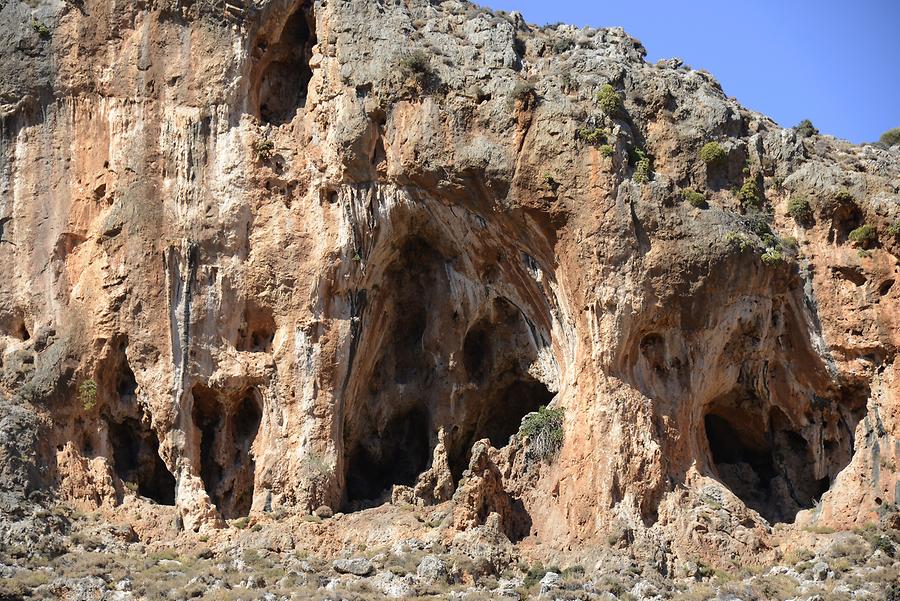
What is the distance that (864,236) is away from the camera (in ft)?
139

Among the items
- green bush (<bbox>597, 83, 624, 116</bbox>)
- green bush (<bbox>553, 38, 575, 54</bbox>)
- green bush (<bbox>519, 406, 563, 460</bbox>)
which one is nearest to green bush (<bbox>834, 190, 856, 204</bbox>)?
green bush (<bbox>597, 83, 624, 116</bbox>)

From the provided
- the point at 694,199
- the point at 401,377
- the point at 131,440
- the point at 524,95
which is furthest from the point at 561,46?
the point at 131,440

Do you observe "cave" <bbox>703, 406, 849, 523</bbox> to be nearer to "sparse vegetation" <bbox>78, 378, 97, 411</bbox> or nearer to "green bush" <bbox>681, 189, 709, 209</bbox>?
"green bush" <bbox>681, 189, 709, 209</bbox>

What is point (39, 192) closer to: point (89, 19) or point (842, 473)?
point (89, 19)

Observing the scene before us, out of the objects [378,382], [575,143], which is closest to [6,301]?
[378,382]

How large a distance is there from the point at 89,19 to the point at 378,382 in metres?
13.1

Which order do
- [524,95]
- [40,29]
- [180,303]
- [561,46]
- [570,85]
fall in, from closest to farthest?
[180,303] < [524,95] < [570,85] < [40,29] < [561,46]

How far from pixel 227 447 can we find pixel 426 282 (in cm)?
740

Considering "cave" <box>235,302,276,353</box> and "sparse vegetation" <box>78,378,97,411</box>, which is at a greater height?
"cave" <box>235,302,276,353</box>

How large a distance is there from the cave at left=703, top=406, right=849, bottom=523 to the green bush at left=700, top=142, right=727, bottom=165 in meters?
6.92

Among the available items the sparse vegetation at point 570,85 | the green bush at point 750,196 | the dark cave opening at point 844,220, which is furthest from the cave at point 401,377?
the dark cave opening at point 844,220

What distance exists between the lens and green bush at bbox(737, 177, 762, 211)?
43.5 meters

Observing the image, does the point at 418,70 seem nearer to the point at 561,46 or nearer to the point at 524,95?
the point at 524,95

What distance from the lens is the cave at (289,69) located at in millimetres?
44844
